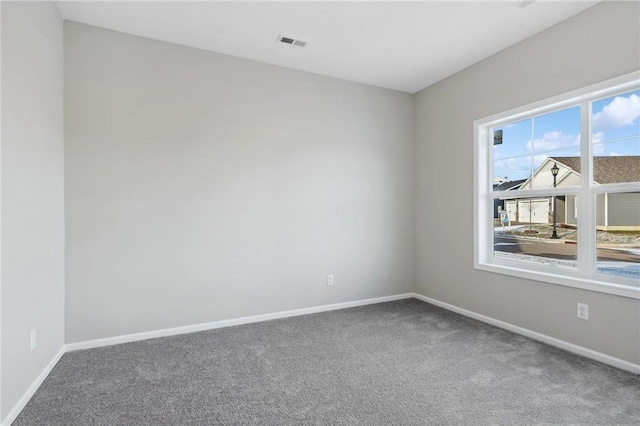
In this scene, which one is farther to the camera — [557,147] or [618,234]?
[557,147]

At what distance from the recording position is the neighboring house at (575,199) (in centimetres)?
251

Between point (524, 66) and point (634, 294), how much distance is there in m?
2.11

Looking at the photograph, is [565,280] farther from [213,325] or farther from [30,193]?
[30,193]

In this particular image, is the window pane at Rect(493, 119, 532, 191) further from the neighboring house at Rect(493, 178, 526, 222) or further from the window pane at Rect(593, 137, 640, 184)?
the window pane at Rect(593, 137, 640, 184)

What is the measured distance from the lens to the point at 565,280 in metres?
2.77

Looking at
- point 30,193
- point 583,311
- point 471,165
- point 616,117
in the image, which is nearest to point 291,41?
point 471,165

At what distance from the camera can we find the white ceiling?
2.57 m

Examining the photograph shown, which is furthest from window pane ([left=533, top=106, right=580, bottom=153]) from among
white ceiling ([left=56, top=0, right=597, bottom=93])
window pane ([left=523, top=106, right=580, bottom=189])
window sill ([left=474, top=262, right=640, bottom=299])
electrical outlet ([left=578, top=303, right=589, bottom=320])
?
electrical outlet ([left=578, top=303, right=589, bottom=320])

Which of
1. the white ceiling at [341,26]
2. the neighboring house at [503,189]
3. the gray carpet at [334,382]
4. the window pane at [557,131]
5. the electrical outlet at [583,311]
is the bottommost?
the gray carpet at [334,382]

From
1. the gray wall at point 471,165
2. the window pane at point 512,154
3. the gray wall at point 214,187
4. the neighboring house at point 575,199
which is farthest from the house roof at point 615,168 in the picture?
the gray wall at point 214,187

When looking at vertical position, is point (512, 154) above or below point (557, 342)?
Answer: above

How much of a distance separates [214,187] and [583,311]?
11.3 ft

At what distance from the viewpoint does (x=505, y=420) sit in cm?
185

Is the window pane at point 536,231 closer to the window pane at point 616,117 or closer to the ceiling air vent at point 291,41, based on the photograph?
the window pane at point 616,117
